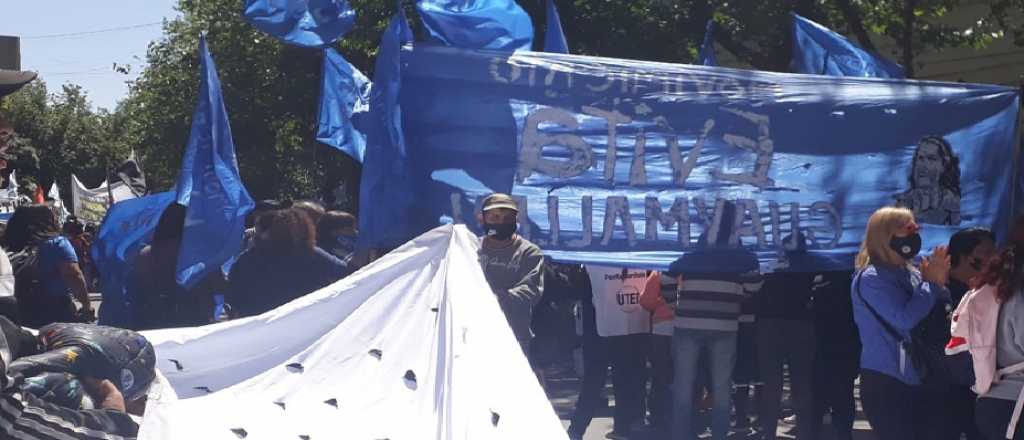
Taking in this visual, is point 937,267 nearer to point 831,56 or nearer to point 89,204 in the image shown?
point 831,56

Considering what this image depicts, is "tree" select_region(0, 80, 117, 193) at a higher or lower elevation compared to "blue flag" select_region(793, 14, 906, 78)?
lower

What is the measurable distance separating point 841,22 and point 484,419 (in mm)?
11597

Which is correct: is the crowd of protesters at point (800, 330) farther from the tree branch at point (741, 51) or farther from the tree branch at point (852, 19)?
the tree branch at point (741, 51)

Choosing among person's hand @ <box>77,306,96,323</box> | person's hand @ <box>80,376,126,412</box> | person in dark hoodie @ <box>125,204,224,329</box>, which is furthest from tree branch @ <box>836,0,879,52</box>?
person's hand @ <box>80,376,126,412</box>

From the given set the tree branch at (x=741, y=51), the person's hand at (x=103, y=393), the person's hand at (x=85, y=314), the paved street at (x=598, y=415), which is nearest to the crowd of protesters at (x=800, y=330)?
the paved street at (x=598, y=415)

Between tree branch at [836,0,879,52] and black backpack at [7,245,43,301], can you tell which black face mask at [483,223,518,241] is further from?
tree branch at [836,0,879,52]

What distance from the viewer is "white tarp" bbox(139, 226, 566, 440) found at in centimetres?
404

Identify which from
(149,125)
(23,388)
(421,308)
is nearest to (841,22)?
(421,308)

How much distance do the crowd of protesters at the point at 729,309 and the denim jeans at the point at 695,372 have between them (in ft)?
0.04

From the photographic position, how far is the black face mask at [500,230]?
285 inches

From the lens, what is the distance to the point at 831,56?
947 cm

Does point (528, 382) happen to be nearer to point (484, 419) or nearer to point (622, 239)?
point (484, 419)

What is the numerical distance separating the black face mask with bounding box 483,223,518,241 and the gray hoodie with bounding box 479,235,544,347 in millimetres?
83

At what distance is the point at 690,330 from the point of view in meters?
8.51
